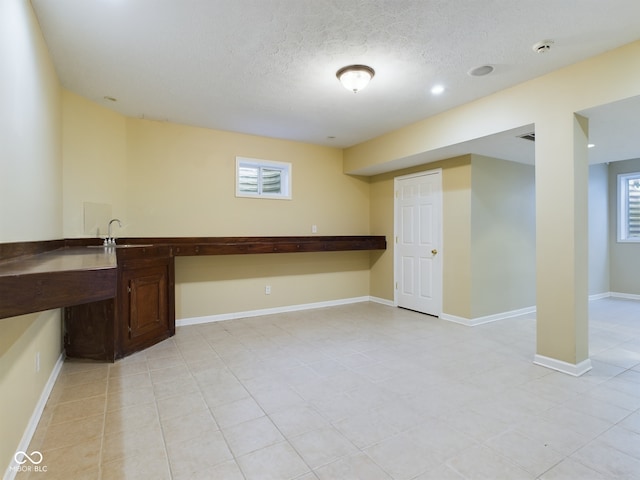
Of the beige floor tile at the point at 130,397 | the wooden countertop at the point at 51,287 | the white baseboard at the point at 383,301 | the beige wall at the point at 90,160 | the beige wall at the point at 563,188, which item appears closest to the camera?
the wooden countertop at the point at 51,287

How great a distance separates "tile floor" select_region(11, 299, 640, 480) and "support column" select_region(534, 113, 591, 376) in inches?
10.4

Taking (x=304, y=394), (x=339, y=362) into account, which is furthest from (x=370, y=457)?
(x=339, y=362)

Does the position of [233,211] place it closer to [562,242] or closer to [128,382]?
[128,382]

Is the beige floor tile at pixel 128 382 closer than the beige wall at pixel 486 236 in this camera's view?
Yes

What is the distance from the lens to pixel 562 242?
2.81 meters

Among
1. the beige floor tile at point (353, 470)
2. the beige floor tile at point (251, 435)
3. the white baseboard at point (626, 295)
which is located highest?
the white baseboard at point (626, 295)

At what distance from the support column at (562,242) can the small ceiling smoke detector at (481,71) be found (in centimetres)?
66

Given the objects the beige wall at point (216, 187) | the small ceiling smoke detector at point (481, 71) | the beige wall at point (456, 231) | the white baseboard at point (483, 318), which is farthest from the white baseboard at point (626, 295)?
the small ceiling smoke detector at point (481, 71)

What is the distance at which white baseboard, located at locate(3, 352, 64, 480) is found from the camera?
1564 millimetres

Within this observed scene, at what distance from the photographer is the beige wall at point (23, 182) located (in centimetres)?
162

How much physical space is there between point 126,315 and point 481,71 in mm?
3895

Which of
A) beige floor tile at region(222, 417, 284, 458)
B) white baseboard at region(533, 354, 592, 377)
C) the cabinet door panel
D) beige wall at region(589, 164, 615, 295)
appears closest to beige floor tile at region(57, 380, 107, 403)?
the cabinet door panel

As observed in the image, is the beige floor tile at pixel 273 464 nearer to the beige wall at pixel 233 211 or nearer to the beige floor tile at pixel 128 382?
the beige floor tile at pixel 128 382

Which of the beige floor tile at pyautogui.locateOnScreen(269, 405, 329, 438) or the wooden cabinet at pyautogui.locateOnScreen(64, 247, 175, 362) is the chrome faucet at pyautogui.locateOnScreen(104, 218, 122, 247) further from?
the beige floor tile at pyautogui.locateOnScreen(269, 405, 329, 438)
